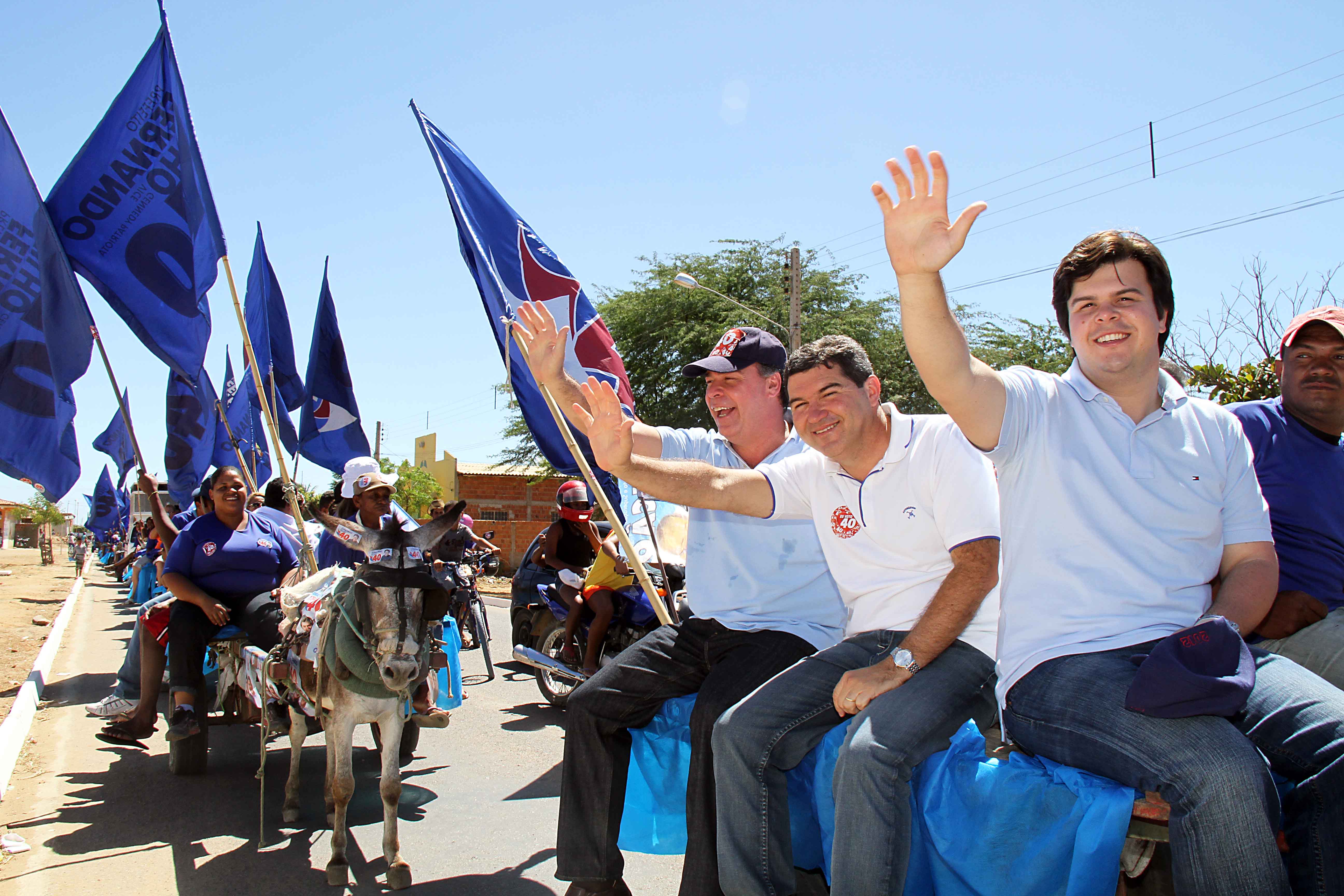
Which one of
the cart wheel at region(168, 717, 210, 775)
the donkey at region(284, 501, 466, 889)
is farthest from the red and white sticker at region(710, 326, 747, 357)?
the cart wheel at region(168, 717, 210, 775)

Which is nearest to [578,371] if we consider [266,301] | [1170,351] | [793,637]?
[793,637]

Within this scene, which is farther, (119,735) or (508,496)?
(508,496)

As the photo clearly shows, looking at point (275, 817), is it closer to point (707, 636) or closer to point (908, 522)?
point (707, 636)

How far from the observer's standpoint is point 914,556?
9.93 feet

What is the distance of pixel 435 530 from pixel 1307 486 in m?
4.14

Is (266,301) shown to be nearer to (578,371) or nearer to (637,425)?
(578,371)

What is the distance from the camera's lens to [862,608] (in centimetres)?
315

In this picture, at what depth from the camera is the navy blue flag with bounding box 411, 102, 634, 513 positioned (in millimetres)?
5211

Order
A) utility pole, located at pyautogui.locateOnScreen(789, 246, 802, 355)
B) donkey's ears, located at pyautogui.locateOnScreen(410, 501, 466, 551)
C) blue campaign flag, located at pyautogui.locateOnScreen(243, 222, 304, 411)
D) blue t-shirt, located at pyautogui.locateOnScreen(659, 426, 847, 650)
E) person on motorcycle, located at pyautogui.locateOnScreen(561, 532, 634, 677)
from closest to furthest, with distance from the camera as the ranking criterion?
blue t-shirt, located at pyautogui.locateOnScreen(659, 426, 847, 650)
donkey's ears, located at pyautogui.locateOnScreen(410, 501, 466, 551)
person on motorcycle, located at pyautogui.locateOnScreen(561, 532, 634, 677)
blue campaign flag, located at pyautogui.locateOnScreen(243, 222, 304, 411)
utility pole, located at pyautogui.locateOnScreen(789, 246, 802, 355)

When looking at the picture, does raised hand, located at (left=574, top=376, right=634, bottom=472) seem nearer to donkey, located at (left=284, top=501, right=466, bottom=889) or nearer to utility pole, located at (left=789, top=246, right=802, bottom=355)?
donkey, located at (left=284, top=501, right=466, bottom=889)

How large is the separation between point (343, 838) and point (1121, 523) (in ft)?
14.3

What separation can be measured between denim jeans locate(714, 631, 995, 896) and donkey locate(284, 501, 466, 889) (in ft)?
Answer: 8.07

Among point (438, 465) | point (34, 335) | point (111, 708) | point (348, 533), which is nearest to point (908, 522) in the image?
point (348, 533)

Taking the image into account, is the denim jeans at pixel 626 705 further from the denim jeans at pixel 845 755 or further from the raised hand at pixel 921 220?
the raised hand at pixel 921 220
